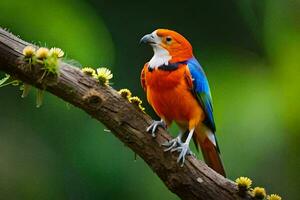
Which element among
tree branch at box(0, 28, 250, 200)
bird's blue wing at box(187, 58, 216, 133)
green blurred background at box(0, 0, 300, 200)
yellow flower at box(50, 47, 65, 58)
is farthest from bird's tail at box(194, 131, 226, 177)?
green blurred background at box(0, 0, 300, 200)

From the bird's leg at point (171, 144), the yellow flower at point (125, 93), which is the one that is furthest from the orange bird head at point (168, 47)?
the bird's leg at point (171, 144)

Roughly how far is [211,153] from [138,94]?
91.3 inches

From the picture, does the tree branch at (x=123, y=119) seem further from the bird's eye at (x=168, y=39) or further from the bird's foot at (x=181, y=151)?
the bird's eye at (x=168, y=39)

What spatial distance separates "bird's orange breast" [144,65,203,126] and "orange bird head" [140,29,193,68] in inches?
1.6

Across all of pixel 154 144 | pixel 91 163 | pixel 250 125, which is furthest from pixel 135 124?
pixel 91 163

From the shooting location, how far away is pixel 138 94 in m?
5.86

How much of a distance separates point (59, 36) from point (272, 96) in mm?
1463

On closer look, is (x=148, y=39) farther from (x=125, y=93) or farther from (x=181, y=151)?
(x=181, y=151)

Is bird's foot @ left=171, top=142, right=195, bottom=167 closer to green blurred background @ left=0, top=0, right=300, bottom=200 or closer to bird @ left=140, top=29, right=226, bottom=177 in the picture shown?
bird @ left=140, top=29, right=226, bottom=177

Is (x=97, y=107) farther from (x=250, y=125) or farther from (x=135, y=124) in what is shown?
(x=250, y=125)

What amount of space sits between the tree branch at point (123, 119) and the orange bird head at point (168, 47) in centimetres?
27

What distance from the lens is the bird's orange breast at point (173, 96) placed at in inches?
127

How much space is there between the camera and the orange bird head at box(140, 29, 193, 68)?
10.7ft

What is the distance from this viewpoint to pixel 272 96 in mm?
5348
